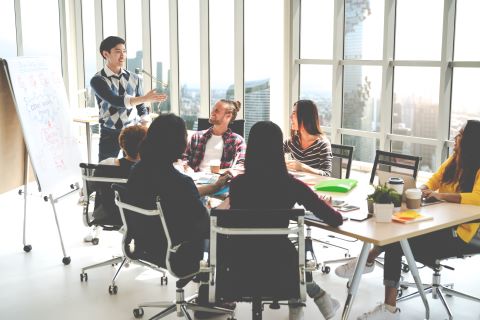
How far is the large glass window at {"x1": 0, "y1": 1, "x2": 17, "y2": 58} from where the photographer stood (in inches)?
380

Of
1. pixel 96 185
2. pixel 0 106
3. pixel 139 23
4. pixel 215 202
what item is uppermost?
pixel 139 23

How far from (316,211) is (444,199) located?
993 millimetres

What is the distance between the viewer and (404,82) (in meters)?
6.29

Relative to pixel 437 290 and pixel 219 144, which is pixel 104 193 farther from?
pixel 437 290

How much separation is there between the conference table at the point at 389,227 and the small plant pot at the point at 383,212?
0.10 ft

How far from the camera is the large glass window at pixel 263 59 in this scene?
736 cm

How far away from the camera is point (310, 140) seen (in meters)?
4.95

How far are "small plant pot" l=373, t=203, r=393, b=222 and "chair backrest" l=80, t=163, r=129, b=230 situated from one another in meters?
1.65

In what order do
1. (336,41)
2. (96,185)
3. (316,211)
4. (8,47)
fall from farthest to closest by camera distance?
(8,47) → (336,41) → (96,185) → (316,211)

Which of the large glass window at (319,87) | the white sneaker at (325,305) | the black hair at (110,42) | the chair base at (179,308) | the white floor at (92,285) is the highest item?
the black hair at (110,42)

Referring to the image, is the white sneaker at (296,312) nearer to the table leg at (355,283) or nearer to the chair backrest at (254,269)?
the table leg at (355,283)

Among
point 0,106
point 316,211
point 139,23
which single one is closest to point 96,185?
point 0,106

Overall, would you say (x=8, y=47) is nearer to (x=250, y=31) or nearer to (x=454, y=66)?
(x=250, y=31)

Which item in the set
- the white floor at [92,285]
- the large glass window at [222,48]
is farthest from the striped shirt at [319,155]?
the large glass window at [222,48]
